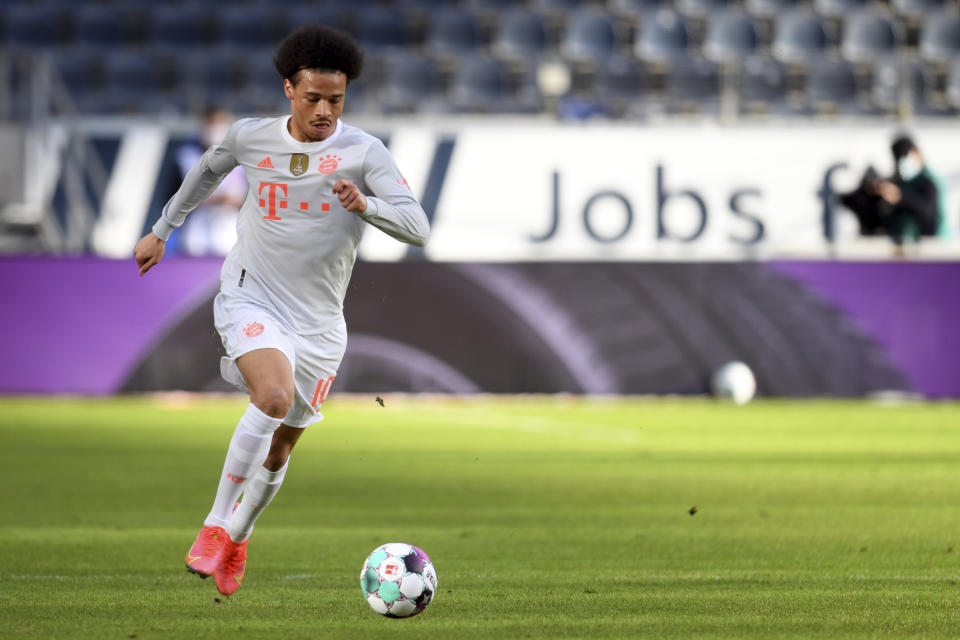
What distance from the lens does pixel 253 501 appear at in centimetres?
616

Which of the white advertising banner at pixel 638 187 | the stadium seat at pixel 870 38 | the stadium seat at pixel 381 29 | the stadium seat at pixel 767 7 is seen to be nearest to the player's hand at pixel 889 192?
the white advertising banner at pixel 638 187

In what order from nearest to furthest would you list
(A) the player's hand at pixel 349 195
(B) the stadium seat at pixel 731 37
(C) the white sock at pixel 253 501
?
(A) the player's hand at pixel 349 195, (C) the white sock at pixel 253 501, (B) the stadium seat at pixel 731 37

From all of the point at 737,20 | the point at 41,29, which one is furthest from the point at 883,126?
the point at 41,29

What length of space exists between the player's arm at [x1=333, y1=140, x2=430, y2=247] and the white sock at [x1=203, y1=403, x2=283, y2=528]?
845mm

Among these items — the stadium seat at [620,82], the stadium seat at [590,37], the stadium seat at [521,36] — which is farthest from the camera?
the stadium seat at [521,36]

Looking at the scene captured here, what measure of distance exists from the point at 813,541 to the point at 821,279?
34.5ft

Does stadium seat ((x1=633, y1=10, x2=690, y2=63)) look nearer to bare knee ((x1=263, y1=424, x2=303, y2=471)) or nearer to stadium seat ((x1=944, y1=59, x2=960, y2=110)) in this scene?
stadium seat ((x1=944, y1=59, x2=960, y2=110))

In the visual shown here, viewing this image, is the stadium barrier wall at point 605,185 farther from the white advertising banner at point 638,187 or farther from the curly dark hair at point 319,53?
the curly dark hair at point 319,53

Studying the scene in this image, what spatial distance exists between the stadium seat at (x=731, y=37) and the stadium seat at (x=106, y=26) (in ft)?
27.7

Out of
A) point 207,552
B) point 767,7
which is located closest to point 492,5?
point 767,7

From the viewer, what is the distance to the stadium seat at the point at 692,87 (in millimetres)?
20578

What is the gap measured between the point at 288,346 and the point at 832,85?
55.9 feet

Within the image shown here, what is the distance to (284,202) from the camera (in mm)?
6125

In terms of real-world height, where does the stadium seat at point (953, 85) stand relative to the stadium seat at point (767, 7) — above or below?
below
